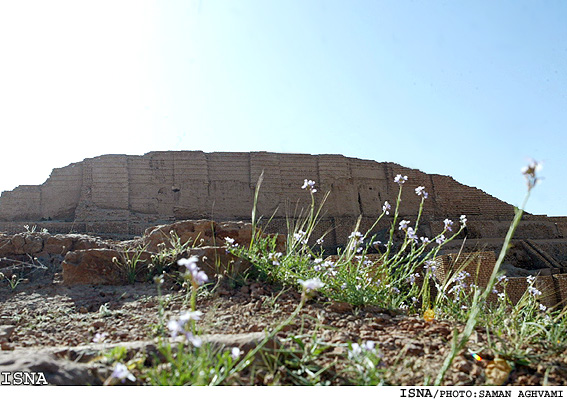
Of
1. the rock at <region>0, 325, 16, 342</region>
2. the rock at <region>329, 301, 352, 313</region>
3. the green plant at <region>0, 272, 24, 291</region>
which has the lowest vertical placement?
the rock at <region>0, 325, 16, 342</region>

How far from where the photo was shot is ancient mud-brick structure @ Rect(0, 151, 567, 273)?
2081cm

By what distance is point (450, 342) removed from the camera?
234cm

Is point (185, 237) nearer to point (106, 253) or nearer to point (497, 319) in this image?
point (106, 253)

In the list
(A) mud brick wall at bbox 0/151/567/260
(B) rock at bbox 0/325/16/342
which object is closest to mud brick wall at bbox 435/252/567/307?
(B) rock at bbox 0/325/16/342

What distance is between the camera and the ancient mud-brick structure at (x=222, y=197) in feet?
68.3

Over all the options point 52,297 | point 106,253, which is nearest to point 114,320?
point 52,297

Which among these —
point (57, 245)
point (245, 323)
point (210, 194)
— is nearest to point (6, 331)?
point (245, 323)

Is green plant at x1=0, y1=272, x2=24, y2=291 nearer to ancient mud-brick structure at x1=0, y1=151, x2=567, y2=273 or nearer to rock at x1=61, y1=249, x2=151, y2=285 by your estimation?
rock at x1=61, y1=249, x2=151, y2=285

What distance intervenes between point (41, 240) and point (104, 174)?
19294 millimetres

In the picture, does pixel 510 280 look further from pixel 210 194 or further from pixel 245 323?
pixel 210 194

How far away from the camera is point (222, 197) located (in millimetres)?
23016

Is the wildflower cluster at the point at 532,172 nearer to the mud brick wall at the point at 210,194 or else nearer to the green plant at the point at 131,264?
the green plant at the point at 131,264

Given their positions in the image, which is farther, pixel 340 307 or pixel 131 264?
pixel 131 264

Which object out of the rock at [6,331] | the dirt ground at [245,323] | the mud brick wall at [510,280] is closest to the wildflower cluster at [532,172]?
the dirt ground at [245,323]
